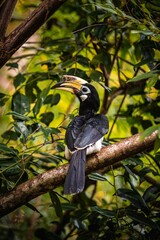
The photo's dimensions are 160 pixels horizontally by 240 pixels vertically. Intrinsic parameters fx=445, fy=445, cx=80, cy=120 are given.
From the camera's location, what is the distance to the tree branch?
5.96 feet

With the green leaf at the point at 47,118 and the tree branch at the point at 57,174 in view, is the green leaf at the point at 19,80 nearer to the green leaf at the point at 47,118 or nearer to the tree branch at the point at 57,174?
the green leaf at the point at 47,118

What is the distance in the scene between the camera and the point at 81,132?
224 centimetres

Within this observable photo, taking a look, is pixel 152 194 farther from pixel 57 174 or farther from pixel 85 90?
pixel 85 90

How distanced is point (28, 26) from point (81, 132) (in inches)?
23.0

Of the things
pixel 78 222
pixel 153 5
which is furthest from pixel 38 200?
pixel 153 5

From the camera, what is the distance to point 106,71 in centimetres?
283

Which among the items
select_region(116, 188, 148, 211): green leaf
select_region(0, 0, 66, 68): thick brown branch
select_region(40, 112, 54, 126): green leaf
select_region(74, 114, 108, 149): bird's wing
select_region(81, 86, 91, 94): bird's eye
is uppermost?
select_region(0, 0, 66, 68): thick brown branch

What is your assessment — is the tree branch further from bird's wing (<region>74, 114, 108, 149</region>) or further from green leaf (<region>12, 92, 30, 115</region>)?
green leaf (<region>12, 92, 30, 115</region>)

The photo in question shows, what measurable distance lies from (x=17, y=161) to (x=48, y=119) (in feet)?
1.82

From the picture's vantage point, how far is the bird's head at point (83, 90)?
2467mm

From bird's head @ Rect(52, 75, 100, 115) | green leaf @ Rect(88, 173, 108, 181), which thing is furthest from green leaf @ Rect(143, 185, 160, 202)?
bird's head @ Rect(52, 75, 100, 115)

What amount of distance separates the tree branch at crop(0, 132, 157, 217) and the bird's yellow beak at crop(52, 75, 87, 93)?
63 centimetres

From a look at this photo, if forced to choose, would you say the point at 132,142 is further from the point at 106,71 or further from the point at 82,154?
the point at 106,71

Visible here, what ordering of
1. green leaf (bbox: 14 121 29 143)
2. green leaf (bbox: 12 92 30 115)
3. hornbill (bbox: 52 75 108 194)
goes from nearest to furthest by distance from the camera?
hornbill (bbox: 52 75 108 194)
green leaf (bbox: 14 121 29 143)
green leaf (bbox: 12 92 30 115)
